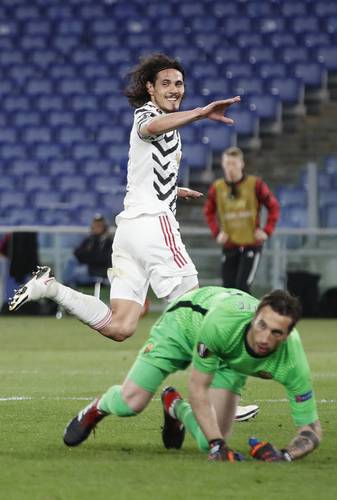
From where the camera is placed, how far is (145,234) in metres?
7.84

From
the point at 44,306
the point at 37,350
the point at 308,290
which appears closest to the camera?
the point at 37,350

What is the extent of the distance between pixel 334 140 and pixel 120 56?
18.5ft

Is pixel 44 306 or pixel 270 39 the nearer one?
pixel 44 306

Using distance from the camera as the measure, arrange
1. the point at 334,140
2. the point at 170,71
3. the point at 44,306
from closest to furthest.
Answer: the point at 170,71
the point at 44,306
the point at 334,140

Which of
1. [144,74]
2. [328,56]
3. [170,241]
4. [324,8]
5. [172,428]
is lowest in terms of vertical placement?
[172,428]

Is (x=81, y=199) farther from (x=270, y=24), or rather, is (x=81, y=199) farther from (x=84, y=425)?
(x=84, y=425)

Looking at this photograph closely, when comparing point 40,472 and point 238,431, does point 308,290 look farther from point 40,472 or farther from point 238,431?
point 40,472

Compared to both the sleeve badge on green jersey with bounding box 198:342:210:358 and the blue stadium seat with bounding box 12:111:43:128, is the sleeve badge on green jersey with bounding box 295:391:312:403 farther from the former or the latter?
the blue stadium seat with bounding box 12:111:43:128

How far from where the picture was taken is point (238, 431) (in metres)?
7.18

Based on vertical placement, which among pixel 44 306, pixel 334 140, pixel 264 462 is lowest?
pixel 44 306

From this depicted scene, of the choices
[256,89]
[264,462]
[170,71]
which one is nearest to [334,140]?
[256,89]

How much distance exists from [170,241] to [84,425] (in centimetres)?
188

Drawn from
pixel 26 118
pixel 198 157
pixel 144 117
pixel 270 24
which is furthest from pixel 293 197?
pixel 144 117

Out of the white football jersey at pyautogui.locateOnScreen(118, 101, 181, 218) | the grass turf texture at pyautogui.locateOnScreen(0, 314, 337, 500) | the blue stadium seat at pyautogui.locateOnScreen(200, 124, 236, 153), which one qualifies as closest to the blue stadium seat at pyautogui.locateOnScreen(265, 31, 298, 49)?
the blue stadium seat at pyautogui.locateOnScreen(200, 124, 236, 153)
